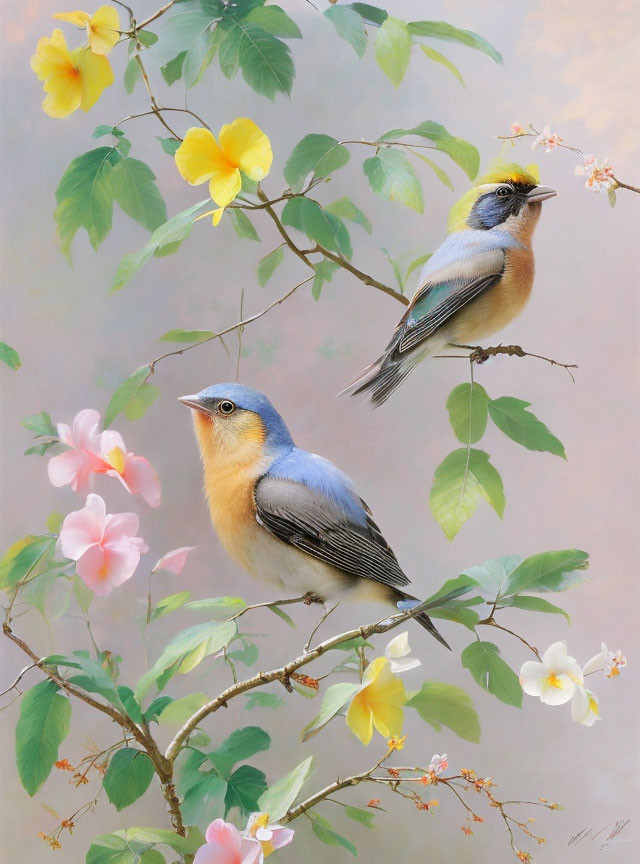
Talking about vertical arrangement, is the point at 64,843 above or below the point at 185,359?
below

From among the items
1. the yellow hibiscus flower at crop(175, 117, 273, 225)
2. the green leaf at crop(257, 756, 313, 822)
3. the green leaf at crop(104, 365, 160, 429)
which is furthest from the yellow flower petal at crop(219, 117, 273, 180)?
the green leaf at crop(257, 756, 313, 822)

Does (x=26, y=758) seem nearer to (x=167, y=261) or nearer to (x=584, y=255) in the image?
(x=167, y=261)

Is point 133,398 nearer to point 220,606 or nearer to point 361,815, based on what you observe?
point 220,606

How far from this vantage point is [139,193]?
2.73 ft

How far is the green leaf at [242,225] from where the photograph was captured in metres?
0.83

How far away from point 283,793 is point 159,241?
494mm

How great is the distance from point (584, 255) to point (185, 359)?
384 mm

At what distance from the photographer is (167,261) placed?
2.74ft

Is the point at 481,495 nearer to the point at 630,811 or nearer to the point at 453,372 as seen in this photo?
the point at 453,372

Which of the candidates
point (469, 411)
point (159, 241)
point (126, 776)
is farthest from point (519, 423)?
point (126, 776)

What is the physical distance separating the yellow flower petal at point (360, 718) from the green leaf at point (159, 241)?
16.8 inches

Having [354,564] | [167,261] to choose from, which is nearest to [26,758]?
[354,564]

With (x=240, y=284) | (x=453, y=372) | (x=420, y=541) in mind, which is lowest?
(x=420, y=541)

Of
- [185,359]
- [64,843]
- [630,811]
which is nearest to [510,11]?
[185,359]
